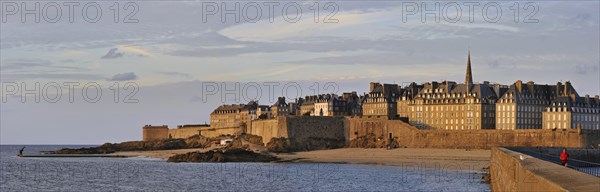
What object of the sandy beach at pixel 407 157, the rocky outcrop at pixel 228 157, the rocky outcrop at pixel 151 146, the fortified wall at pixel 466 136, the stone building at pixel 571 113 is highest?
the stone building at pixel 571 113

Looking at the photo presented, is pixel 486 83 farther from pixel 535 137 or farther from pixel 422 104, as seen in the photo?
pixel 535 137

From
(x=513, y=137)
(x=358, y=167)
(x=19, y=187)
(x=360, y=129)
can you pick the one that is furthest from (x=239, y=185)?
(x=360, y=129)

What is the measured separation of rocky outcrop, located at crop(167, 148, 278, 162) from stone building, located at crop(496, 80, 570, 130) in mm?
24674

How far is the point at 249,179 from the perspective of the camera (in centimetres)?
4253

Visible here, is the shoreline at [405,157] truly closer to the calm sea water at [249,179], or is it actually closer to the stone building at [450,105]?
the calm sea water at [249,179]

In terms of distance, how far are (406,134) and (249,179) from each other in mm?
27525

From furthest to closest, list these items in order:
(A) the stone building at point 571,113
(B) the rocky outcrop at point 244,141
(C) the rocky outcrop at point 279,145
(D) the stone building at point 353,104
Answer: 1. (D) the stone building at point 353,104
2. (B) the rocky outcrop at point 244,141
3. (A) the stone building at point 571,113
4. (C) the rocky outcrop at point 279,145

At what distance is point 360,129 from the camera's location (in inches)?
2810

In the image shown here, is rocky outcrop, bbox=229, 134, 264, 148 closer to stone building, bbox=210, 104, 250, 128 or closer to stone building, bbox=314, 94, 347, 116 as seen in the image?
stone building, bbox=314, 94, 347, 116

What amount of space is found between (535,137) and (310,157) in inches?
600

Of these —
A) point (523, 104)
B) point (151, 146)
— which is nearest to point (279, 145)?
point (523, 104)

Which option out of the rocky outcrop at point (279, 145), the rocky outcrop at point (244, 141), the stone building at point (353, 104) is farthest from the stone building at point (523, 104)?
the rocky outcrop at point (244, 141)

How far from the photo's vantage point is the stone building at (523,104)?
77713 mm

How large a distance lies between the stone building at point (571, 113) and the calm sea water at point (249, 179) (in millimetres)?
27782
